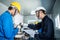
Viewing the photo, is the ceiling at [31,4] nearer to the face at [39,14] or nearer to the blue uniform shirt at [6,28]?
the face at [39,14]

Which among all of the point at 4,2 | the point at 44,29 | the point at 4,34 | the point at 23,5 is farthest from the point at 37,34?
the point at 4,2

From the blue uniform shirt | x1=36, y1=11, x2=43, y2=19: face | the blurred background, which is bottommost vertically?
the blue uniform shirt

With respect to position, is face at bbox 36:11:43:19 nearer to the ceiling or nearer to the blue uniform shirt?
the ceiling

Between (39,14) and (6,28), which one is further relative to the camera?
(39,14)

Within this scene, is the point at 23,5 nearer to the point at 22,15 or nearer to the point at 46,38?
the point at 22,15

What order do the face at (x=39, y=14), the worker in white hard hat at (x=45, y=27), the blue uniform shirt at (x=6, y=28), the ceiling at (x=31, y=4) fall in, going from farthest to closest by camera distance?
the ceiling at (x=31, y=4), the face at (x=39, y=14), the worker in white hard hat at (x=45, y=27), the blue uniform shirt at (x=6, y=28)

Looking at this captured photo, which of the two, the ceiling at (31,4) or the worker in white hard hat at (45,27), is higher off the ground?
the ceiling at (31,4)

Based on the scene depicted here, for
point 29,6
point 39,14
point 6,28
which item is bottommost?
point 6,28

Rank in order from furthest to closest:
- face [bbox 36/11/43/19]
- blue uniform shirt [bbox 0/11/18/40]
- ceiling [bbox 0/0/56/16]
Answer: ceiling [bbox 0/0/56/16], face [bbox 36/11/43/19], blue uniform shirt [bbox 0/11/18/40]

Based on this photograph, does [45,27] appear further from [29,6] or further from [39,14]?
[29,6]

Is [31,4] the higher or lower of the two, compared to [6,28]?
higher

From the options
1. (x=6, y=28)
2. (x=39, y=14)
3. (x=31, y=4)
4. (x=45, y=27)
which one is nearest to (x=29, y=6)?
(x=31, y=4)

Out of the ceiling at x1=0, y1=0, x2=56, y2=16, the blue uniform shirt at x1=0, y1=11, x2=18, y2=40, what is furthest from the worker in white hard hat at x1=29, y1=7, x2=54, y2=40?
the blue uniform shirt at x1=0, y1=11, x2=18, y2=40

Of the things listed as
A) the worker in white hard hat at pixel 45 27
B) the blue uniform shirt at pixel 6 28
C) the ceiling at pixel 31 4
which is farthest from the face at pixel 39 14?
the blue uniform shirt at pixel 6 28
